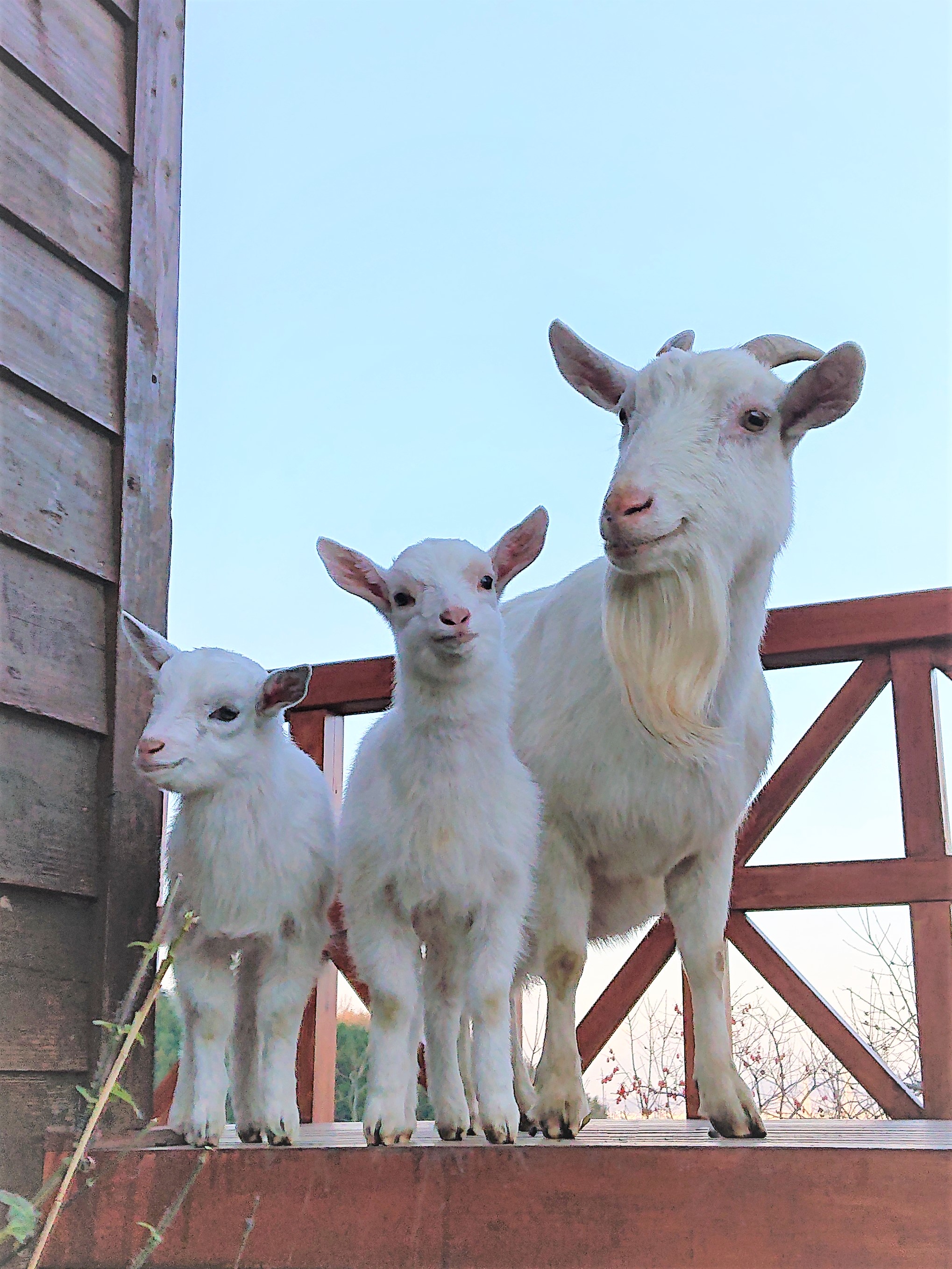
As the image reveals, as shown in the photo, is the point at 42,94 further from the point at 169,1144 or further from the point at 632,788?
the point at 169,1144

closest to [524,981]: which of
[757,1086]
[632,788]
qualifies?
[632,788]

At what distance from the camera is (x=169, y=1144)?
206 cm

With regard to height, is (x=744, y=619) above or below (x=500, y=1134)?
above

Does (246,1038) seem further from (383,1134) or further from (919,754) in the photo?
(919,754)

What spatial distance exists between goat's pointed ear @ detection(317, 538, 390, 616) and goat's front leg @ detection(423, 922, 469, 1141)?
54 cm

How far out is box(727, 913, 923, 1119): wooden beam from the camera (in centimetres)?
278

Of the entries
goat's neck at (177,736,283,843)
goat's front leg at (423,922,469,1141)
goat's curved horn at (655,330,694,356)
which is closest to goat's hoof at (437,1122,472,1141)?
goat's front leg at (423,922,469,1141)

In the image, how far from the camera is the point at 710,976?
7.23 feet

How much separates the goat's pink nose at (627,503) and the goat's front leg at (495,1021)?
0.63 m

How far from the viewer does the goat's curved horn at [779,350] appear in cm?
235

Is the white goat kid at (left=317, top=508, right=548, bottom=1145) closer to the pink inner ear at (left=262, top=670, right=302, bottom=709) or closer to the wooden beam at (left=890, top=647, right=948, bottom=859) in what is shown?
the pink inner ear at (left=262, top=670, right=302, bottom=709)

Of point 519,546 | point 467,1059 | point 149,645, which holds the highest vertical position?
point 519,546

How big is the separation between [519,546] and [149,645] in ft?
2.16

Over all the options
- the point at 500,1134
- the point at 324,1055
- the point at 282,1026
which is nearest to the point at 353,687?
the point at 324,1055
